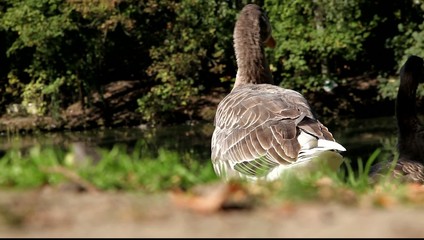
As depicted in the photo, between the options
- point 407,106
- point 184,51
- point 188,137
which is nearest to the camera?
point 407,106

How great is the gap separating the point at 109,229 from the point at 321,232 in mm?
844

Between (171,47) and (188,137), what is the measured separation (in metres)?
9.05

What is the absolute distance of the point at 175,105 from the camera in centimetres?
3866

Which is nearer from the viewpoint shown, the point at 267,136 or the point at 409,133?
the point at 267,136

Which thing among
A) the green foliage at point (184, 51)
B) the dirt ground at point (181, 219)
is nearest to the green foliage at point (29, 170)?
the dirt ground at point (181, 219)

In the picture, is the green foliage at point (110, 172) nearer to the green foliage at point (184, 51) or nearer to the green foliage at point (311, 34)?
the green foliage at point (311, 34)

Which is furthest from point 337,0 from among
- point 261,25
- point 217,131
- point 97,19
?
point 217,131

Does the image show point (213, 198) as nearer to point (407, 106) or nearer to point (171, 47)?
point (407, 106)

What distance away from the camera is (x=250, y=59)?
10.8m

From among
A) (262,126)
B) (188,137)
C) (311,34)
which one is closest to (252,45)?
(262,126)

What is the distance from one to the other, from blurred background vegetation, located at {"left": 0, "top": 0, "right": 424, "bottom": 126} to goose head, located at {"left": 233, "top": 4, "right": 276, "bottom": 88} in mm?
23568

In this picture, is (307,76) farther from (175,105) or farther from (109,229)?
(109,229)

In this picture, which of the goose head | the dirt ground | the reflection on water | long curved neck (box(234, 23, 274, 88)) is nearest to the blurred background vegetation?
the reflection on water

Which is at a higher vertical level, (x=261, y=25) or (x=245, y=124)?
(x=261, y=25)
